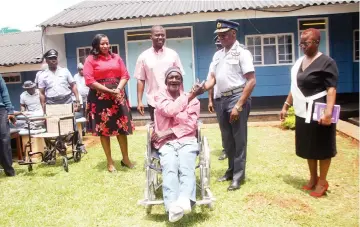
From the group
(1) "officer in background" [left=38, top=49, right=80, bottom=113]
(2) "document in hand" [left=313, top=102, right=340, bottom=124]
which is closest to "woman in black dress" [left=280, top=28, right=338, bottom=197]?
(2) "document in hand" [left=313, top=102, right=340, bottom=124]

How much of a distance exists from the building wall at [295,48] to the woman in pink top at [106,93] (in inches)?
258

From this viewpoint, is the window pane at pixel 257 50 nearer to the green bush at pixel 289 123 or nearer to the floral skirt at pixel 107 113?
the green bush at pixel 289 123

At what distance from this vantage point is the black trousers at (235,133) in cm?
416

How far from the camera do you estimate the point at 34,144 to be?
661cm

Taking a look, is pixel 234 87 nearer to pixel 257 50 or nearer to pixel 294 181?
pixel 294 181

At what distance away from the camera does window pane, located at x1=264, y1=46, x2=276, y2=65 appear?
37.6 feet

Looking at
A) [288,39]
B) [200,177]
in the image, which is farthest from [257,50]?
[200,177]

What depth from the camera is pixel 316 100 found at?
151 inches

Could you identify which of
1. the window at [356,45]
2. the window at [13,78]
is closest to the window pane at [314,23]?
the window at [356,45]

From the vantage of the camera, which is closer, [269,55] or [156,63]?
[156,63]

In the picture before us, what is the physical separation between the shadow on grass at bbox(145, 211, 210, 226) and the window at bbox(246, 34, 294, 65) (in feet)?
28.7

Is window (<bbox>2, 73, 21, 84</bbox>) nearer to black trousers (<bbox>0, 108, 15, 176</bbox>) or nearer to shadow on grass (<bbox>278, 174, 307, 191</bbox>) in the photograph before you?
black trousers (<bbox>0, 108, 15, 176</bbox>)

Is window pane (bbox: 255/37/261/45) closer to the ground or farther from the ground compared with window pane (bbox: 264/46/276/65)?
farther from the ground

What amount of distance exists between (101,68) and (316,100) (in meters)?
2.86
